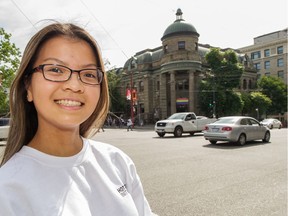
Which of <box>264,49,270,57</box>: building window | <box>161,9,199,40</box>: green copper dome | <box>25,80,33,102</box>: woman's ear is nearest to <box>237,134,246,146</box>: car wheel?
<box>25,80,33,102</box>: woman's ear

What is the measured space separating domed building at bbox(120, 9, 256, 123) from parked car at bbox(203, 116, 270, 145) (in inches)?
1001

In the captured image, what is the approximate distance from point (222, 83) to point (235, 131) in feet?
107

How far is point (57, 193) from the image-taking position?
4.23 ft

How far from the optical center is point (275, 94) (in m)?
59.7

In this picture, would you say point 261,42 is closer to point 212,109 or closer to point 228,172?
point 212,109

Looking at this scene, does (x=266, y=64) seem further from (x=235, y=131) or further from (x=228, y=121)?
(x=235, y=131)

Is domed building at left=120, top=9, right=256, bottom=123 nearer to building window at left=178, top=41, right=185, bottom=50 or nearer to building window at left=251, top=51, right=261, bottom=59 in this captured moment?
building window at left=178, top=41, right=185, bottom=50

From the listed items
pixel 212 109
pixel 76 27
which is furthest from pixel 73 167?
pixel 212 109

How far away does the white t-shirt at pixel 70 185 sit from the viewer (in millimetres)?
1205

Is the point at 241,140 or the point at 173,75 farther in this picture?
the point at 173,75

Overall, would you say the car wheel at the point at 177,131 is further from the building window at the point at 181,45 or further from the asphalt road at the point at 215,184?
the building window at the point at 181,45

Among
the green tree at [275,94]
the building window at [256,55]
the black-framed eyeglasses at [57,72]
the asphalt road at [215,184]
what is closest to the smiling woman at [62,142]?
the black-framed eyeglasses at [57,72]

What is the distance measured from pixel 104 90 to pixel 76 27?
483mm

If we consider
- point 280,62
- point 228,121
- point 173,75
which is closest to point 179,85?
point 173,75
